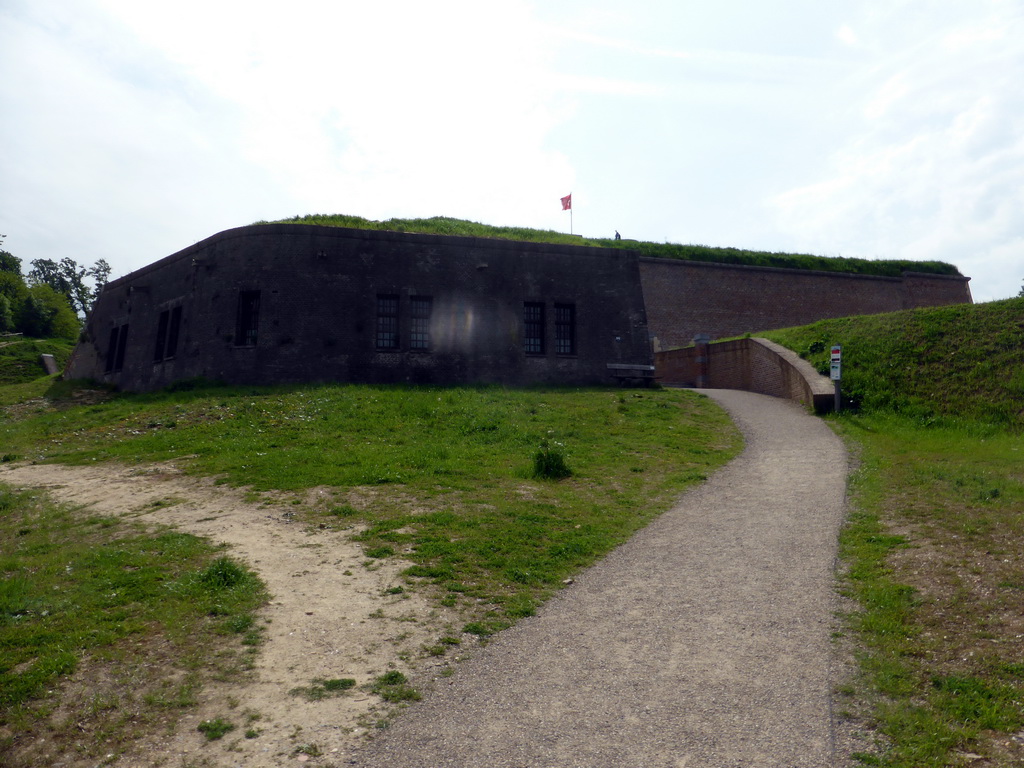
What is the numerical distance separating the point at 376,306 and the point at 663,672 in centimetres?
1883

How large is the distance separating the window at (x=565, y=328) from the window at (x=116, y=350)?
16.2m

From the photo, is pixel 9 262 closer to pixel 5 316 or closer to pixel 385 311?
pixel 5 316

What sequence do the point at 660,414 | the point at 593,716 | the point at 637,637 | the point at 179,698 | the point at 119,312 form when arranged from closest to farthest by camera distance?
the point at 593,716 → the point at 179,698 → the point at 637,637 → the point at 660,414 → the point at 119,312

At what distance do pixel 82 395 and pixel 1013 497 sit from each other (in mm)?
26272

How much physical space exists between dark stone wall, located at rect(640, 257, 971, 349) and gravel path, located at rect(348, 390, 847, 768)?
28.6m

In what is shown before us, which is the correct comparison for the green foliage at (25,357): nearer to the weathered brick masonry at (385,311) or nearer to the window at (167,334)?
the window at (167,334)

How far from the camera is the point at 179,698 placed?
569cm

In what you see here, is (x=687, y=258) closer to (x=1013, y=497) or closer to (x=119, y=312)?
(x=119, y=312)

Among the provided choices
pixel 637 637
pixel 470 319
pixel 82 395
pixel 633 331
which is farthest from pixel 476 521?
pixel 82 395

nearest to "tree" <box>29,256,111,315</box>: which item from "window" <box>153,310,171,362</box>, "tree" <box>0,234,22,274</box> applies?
"tree" <box>0,234,22,274</box>

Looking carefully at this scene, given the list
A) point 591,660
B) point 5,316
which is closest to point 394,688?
point 591,660

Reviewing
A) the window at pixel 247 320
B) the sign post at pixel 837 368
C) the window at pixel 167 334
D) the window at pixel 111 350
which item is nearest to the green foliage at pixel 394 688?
the sign post at pixel 837 368

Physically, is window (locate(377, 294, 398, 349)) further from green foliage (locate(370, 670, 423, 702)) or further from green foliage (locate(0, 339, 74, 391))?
green foliage (locate(0, 339, 74, 391))

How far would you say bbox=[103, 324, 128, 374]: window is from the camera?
2905cm
